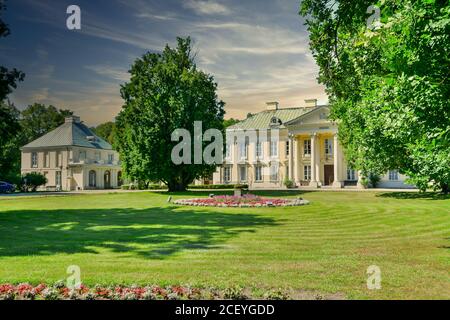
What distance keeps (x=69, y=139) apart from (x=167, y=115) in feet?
85.1

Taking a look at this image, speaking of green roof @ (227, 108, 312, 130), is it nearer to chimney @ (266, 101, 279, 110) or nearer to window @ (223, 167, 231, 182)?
chimney @ (266, 101, 279, 110)

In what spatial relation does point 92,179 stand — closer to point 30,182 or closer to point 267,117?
point 30,182

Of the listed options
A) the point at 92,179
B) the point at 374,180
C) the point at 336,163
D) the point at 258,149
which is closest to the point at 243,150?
the point at 258,149

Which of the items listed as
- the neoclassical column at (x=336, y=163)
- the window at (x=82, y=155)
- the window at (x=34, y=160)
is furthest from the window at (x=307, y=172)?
the window at (x=34, y=160)

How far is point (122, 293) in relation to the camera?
270 inches

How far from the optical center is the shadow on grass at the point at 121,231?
1124 cm

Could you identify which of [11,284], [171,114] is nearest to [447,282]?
[11,284]

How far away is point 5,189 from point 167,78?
24.0 metres

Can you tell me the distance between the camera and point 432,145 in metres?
8.99

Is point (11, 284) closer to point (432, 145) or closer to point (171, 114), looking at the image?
point (432, 145)

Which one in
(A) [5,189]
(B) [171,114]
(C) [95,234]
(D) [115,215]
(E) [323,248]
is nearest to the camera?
(E) [323,248]

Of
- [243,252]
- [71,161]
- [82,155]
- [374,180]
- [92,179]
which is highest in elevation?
[82,155]

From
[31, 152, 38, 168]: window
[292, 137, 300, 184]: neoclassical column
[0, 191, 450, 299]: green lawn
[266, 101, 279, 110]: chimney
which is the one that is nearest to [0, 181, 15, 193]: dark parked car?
[31, 152, 38, 168]: window

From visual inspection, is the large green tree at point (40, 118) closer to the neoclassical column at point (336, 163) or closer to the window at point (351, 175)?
the neoclassical column at point (336, 163)
